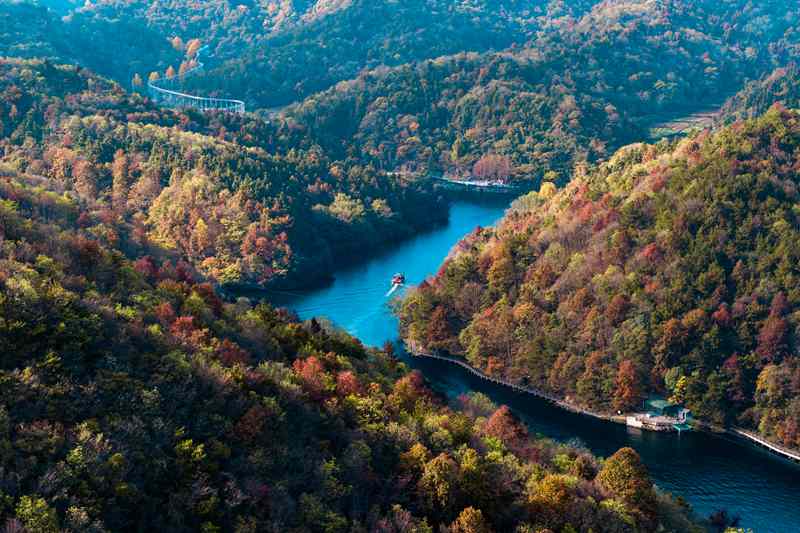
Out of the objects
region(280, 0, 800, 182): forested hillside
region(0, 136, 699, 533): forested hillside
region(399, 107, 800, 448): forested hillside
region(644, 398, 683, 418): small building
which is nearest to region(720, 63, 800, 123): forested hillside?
region(280, 0, 800, 182): forested hillside

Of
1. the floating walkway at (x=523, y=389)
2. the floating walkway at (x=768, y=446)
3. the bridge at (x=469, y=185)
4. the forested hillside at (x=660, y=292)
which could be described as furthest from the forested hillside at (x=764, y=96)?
the floating walkway at (x=768, y=446)

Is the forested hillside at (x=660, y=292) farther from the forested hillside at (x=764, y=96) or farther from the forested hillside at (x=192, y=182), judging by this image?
the forested hillside at (x=764, y=96)

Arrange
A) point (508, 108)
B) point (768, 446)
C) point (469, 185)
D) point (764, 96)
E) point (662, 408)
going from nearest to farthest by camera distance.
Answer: point (768, 446)
point (662, 408)
point (469, 185)
point (764, 96)
point (508, 108)

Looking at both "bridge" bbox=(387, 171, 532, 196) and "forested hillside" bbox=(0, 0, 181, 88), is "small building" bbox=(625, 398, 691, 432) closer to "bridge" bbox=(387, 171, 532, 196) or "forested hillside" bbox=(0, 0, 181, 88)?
"bridge" bbox=(387, 171, 532, 196)

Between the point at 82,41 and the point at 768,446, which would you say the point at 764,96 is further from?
the point at 82,41

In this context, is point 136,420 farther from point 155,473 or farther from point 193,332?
point 193,332

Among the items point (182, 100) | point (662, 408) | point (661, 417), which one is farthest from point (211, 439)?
point (182, 100)
